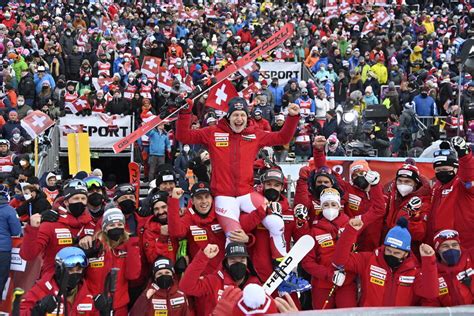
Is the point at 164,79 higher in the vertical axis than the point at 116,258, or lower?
higher

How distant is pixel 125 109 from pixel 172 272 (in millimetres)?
10886

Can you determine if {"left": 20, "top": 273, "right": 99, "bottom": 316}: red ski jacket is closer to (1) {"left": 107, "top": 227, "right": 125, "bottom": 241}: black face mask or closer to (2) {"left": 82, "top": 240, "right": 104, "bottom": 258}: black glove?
(2) {"left": 82, "top": 240, "right": 104, "bottom": 258}: black glove

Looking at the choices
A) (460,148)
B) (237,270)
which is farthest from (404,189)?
(237,270)

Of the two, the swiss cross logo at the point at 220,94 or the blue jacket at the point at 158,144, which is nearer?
the swiss cross logo at the point at 220,94

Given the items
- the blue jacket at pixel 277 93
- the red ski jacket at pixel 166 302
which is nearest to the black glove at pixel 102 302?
the red ski jacket at pixel 166 302

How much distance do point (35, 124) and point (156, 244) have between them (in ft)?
25.2

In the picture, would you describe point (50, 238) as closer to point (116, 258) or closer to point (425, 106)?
point (116, 258)

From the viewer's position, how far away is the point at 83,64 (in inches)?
814

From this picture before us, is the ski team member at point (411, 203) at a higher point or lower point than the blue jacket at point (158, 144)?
higher

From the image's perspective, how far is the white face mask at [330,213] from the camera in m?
7.65

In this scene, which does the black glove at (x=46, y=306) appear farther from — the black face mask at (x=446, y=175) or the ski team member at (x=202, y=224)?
the black face mask at (x=446, y=175)

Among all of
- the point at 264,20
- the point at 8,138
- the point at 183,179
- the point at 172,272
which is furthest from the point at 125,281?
the point at 264,20

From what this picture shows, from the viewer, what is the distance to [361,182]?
8.11 meters

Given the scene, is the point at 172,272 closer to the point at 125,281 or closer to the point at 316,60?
the point at 125,281
